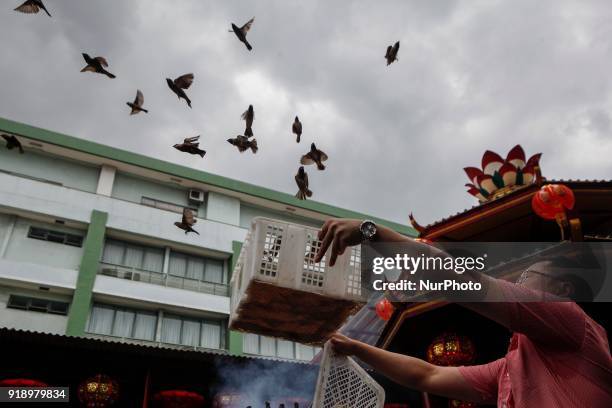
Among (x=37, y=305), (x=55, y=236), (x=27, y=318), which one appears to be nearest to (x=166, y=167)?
(x=55, y=236)

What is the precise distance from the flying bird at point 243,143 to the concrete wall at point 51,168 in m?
15.6

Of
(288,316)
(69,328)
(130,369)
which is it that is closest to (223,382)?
(130,369)

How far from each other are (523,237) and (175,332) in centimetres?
1505

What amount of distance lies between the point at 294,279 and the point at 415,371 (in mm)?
2857

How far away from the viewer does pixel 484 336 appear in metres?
7.14

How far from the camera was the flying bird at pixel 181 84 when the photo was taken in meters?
6.12

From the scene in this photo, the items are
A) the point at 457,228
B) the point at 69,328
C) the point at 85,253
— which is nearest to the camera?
the point at 457,228

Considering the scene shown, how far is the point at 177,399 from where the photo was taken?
920 centimetres

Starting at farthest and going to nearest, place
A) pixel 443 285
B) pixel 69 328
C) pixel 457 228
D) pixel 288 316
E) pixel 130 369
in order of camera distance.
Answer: pixel 69 328, pixel 130 369, pixel 457 228, pixel 288 316, pixel 443 285

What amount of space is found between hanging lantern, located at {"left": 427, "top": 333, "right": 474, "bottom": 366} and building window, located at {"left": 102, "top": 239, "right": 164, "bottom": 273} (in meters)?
15.0

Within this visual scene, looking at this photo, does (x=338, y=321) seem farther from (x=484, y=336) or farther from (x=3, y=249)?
(x=3, y=249)

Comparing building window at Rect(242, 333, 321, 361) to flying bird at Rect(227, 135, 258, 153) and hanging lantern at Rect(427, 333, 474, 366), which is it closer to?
hanging lantern at Rect(427, 333, 474, 366)

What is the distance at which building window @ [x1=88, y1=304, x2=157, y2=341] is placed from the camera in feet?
57.9

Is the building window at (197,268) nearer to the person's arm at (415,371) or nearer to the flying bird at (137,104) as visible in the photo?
the flying bird at (137,104)
